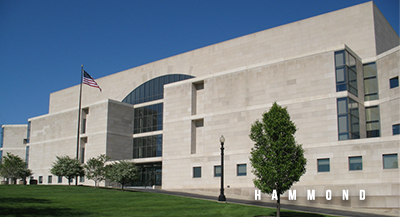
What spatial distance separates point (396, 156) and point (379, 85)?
894cm

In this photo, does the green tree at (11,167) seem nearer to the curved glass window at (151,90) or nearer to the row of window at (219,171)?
the curved glass window at (151,90)

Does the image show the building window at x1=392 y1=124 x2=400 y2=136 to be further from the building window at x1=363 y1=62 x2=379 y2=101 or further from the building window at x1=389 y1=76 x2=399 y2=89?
the building window at x1=389 y1=76 x2=399 y2=89

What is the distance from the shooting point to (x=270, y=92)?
41344mm

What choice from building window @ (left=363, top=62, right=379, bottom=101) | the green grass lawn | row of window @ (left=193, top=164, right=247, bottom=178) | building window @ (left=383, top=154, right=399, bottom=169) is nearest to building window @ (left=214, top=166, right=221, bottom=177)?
row of window @ (left=193, top=164, right=247, bottom=178)

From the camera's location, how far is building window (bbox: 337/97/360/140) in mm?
36281

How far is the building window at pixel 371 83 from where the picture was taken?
39.6 meters

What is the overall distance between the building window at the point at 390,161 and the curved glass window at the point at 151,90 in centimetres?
2903

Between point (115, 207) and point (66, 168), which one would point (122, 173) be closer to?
point (66, 168)

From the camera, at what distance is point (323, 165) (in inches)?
1449

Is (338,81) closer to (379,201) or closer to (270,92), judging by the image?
(270,92)

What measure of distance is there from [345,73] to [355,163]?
859cm

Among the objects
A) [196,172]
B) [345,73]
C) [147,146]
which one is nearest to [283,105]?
[345,73]

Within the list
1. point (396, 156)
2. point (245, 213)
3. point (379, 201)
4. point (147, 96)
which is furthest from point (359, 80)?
point (147, 96)

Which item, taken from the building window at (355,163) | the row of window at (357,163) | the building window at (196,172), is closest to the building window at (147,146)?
the building window at (196,172)
